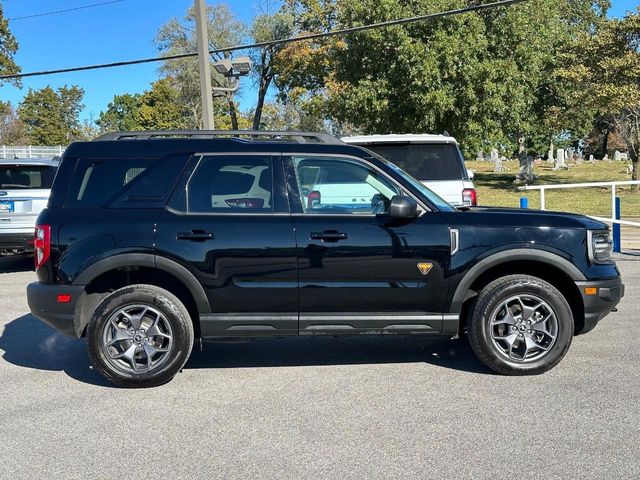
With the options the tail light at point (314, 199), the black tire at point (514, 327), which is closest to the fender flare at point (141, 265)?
the tail light at point (314, 199)

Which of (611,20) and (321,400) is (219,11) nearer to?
(611,20)

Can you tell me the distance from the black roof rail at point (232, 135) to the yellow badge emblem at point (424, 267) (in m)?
1.24

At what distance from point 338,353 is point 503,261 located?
1.82 meters

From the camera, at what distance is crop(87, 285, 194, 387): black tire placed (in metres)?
4.84

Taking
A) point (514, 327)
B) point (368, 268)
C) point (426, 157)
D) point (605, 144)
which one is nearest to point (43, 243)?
point (368, 268)

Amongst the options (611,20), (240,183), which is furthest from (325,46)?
(240,183)

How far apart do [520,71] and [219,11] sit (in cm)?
2209

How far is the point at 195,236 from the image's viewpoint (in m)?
4.83

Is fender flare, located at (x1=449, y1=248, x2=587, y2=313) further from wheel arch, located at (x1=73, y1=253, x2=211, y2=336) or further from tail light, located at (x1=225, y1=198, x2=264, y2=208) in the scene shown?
wheel arch, located at (x1=73, y1=253, x2=211, y2=336)

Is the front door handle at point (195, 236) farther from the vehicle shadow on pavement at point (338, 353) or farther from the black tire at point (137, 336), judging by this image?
the vehicle shadow on pavement at point (338, 353)

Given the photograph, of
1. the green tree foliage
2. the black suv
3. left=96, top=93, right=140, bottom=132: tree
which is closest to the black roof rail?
the black suv

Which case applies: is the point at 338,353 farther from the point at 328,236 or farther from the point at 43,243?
the point at 43,243

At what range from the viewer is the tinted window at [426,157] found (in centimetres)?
883

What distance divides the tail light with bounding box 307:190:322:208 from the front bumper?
2.20 metres
